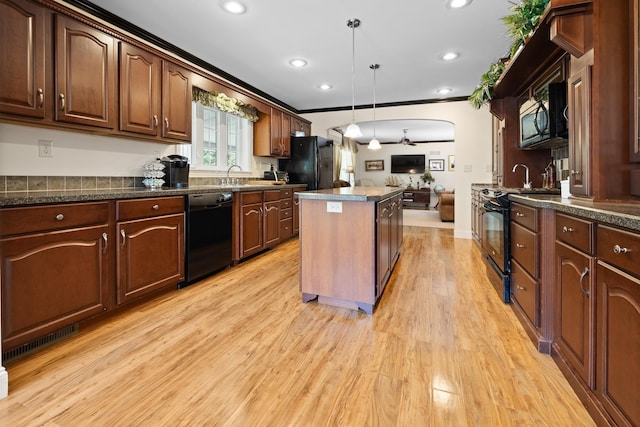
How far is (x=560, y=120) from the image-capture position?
2398 mm

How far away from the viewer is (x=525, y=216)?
2029mm

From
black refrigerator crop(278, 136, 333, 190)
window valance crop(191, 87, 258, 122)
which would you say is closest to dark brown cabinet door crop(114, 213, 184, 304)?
window valance crop(191, 87, 258, 122)

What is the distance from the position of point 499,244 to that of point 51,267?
320cm

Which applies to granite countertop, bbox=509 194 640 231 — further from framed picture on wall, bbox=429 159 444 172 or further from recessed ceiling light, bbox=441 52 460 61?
framed picture on wall, bbox=429 159 444 172

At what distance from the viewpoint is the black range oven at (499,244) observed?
8.04 ft

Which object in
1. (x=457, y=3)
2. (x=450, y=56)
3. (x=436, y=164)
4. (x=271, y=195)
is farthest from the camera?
(x=436, y=164)

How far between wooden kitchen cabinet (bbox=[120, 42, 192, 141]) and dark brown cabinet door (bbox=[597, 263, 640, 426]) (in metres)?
3.18

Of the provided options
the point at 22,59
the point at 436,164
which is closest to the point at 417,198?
the point at 436,164

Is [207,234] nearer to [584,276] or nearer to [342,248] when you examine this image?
[342,248]

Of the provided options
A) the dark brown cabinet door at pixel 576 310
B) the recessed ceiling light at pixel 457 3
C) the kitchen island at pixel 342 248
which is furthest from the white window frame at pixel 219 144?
the dark brown cabinet door at pixel 576 310

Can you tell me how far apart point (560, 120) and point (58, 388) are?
11.6 ft

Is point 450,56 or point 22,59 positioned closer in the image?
point 22,59

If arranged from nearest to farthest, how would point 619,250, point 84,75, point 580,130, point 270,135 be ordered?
point 619,250 → point 580,130 → point 84,75 → point 270,135

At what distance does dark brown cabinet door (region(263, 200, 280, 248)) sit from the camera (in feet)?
13.8
